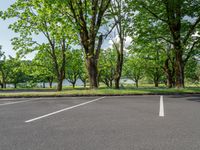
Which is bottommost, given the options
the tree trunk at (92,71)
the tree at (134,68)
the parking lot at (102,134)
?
the parking lot at (102,134)

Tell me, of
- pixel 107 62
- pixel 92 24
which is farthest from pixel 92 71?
pixel 107 62

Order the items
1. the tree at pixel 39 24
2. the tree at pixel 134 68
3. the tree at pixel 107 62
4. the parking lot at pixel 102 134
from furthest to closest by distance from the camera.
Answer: the tree at pixel 107 62, the tree at pixel 134 68, the tree at pixel 39 24, the parking lot at pixel 102 134

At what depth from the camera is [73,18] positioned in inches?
793

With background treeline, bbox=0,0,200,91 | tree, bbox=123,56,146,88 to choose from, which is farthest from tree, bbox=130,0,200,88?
tree, bbox=123,56,146,88

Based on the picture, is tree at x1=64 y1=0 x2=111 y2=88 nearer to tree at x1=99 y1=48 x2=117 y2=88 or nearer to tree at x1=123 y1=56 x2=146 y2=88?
tree at x1=123 y1=56 x2=146 y2=88

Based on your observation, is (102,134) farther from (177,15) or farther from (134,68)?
(134,68)

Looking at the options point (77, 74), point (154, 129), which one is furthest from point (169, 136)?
point (77, 74)

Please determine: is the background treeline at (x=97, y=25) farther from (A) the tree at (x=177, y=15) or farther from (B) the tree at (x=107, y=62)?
(B) the tree at (x=107, y=62)

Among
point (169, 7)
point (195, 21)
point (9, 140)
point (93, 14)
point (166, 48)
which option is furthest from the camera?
point (166, 48)

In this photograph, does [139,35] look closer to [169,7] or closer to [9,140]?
[169,7]

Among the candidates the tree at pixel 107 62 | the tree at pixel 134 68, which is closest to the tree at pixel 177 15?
the tree at pixel 134 68

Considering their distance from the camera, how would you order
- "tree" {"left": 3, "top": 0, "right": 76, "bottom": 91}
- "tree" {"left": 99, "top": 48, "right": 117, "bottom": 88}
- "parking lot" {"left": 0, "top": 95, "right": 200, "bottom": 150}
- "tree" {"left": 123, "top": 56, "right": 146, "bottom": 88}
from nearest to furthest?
1. "parking lot" {"left": 0, "top": 95, "right": 200, "bottom": 150}
2. "tree" {"left": 3, "top": 0, "right": 76, "bottom": 91}
3. "tree" {"left": 123, "top": 56, "right": 146, "bottom": 88}
4. "tree" {"left": 99, "top": 48, "right": 117, "bottom": 88}

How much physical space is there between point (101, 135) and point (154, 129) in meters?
1.33

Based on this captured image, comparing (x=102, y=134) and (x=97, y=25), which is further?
(x=97, y=25)
